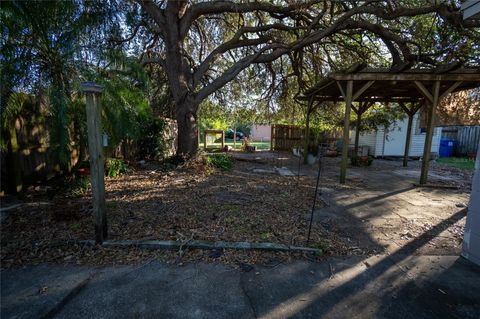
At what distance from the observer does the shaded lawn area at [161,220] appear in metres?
2.54

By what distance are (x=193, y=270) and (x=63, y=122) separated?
8.71 ft

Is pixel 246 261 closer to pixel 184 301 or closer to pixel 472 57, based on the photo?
pixel 184 301

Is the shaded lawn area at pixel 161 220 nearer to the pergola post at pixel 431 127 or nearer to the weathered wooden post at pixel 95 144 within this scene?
the weathered wooden post at pixel 95 144

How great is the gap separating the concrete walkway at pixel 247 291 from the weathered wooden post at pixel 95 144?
1.96 feet

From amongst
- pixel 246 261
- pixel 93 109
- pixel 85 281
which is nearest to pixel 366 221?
pixel 246 261

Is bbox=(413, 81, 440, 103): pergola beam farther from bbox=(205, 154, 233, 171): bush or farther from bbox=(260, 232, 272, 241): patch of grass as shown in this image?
bbox=(260, 232, 272, 241): patch of grass

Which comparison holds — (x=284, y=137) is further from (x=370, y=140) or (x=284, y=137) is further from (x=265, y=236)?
(x=265, y=236)

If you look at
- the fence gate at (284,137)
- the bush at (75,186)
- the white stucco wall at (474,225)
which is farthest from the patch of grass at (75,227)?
the fence gate at (284,137)

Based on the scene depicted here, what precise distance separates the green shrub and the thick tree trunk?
1857 mm

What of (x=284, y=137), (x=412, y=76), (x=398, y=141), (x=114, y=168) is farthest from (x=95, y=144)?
(x=398, y=141)

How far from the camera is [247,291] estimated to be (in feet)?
6.51

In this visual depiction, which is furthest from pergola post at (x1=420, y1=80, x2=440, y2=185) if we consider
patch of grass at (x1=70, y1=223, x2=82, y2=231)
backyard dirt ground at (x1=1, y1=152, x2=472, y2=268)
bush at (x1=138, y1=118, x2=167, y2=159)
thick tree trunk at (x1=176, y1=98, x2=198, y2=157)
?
bush at (x1=138, y1=118, x2=167, y2=159)

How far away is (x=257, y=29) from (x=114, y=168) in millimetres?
5387

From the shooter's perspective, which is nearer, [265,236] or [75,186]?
[265,236]
